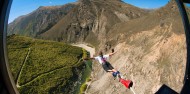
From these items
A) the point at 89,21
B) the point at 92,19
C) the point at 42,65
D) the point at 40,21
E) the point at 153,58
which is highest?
the point at 153,58

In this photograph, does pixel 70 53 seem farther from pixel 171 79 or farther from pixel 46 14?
pixel 46 14

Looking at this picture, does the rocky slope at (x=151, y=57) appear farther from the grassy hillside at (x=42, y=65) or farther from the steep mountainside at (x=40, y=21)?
the steep mountainside at (x=40, y=21)

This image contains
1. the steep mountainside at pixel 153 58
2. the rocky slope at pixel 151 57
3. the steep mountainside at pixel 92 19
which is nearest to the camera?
the steep mountainside at pixel 153 58

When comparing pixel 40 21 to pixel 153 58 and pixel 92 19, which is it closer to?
pixel 92 19

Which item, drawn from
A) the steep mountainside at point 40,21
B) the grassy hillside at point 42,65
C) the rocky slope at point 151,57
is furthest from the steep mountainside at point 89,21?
the rocky slope at point 151,57

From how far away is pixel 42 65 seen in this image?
79562 mm

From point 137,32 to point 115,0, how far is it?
67.7 metres

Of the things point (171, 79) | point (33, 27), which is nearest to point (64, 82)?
point (171, 79)

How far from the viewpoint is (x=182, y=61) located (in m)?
31.2

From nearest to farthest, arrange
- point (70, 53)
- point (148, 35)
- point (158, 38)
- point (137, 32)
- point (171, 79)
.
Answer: point (171, 79) → point (158, 38) → point (148, 35) → point (137, 32) → point (70, 53)

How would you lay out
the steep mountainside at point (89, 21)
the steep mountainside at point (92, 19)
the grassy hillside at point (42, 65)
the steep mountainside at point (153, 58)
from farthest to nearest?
the steep mountainside at point (92, 19) → the steep mountainside at point (89, 21) → the grassy hillside at point (42, 65) → the steep mountainside at point (153, 58)

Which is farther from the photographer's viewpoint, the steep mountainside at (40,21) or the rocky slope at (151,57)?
the steep mountainside at (40,21)

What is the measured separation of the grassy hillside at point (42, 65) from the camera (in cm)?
6153

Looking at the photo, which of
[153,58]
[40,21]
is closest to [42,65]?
[153,58]
